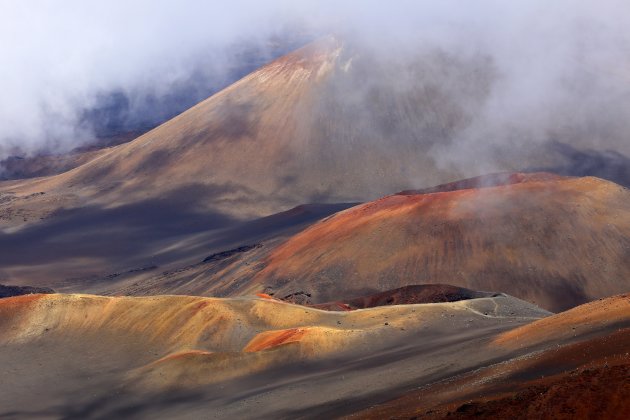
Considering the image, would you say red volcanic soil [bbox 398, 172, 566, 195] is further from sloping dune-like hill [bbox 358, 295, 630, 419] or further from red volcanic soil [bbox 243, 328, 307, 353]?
sloping dune-like hill [bbox 358, 295, 630, 419]

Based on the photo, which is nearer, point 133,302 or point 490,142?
point 133,302

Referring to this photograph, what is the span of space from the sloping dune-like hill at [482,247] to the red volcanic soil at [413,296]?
316 inches

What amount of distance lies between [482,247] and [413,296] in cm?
1615

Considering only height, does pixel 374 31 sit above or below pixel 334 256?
above

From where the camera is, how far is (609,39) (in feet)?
517

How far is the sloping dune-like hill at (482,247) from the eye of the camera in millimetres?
86625

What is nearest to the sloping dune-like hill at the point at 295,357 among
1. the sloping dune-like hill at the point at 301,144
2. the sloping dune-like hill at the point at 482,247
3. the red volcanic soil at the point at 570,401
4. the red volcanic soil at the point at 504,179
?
the red volcanic soil at the point at 570,401

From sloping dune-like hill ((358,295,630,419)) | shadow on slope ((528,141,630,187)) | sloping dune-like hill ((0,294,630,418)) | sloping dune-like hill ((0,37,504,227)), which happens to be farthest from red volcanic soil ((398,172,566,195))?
sloping dune-like hill ((358,295,630,419))

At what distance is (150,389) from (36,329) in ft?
49.9

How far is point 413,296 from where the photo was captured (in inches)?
3036

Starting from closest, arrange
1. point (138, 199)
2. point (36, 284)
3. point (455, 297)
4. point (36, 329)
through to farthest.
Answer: point (36, 329) → point (455, 297) → point (36, 284) → point (138, 199)

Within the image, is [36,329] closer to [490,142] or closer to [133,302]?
[133,302]

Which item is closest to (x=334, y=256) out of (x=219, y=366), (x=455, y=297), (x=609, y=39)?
(x=455, y=297)

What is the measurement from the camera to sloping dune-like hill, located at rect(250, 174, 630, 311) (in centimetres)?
8662
